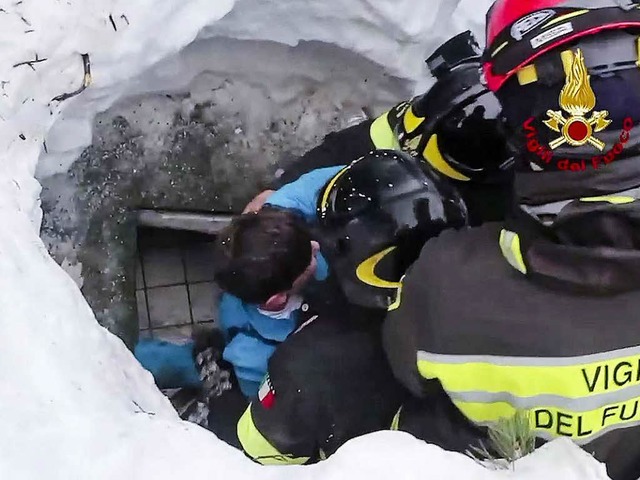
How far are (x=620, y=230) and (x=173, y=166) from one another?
55.4 inches

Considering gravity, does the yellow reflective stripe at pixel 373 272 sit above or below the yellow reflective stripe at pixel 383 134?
below

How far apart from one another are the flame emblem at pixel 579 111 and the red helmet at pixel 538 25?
4 cm

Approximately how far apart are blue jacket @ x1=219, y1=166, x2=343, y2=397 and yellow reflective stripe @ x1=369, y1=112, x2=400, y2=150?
0.37 ft

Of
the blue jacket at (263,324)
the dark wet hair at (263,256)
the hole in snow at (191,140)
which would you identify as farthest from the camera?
the hole in snow at (191,140)

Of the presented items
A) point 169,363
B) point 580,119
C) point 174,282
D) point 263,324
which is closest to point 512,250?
point 580,119

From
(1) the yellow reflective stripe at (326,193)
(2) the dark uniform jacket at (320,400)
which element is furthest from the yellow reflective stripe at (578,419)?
(1) the yellow reflective stripe at (326,193)

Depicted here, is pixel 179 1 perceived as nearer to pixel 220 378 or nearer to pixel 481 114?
pixel 481 114

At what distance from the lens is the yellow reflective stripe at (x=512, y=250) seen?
1089 millimetres

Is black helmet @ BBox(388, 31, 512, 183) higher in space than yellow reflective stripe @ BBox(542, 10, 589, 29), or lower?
lower

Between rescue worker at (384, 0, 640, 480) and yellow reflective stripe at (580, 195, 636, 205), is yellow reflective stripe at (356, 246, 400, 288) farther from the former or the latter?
yellow reflective stripe at (580, 195, 636, 205)

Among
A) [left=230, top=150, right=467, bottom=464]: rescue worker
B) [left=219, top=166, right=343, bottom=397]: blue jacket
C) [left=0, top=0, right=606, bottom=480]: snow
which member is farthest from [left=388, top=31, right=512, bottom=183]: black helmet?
[left=0, top=0, right=606, bottom=480]: snow

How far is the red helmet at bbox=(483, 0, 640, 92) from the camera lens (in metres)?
1.04

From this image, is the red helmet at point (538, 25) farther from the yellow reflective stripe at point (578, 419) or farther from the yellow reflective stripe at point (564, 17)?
the yellow reflective stripe at point (578, 419)

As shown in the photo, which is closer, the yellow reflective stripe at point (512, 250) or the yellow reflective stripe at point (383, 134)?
the yellow reflective stripe at point (512, 250)
